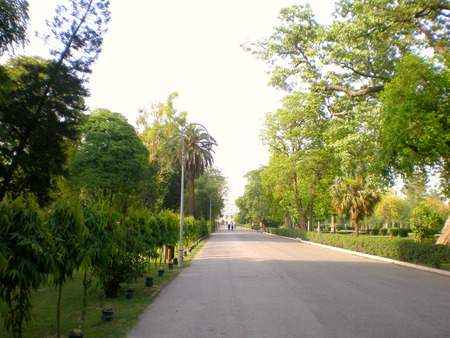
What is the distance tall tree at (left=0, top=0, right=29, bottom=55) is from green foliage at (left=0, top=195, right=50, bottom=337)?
10547mm

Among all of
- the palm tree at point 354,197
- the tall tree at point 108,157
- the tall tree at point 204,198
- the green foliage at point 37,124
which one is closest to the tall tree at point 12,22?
the green foliage at point 37,124

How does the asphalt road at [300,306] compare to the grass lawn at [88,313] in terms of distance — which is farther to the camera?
the grass lawn at [88,313]

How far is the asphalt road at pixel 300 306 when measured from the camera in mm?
6262

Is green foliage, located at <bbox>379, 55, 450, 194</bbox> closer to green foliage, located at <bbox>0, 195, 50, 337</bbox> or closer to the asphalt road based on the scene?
the asphalt road

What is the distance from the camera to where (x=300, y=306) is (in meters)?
8.08

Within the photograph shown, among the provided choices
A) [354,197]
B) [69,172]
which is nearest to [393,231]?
[354,197]

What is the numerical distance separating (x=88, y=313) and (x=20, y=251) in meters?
3.73

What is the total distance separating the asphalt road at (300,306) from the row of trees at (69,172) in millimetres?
1864

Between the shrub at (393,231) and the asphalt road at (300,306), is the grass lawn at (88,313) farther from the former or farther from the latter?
the shrub at (393,231)

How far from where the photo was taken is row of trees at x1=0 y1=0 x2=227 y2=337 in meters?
5.11

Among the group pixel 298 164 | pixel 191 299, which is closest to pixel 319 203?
pixel 298 164

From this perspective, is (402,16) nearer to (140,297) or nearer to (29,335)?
(140,297)

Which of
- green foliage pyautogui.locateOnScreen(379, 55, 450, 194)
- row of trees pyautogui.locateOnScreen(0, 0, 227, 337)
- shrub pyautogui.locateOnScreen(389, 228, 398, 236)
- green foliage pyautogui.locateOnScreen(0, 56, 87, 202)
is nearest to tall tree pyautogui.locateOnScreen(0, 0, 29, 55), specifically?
row of trees pyautogui.locateOnScreen(0, 0, 227, 337)

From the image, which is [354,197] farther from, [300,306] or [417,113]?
[300,306]
